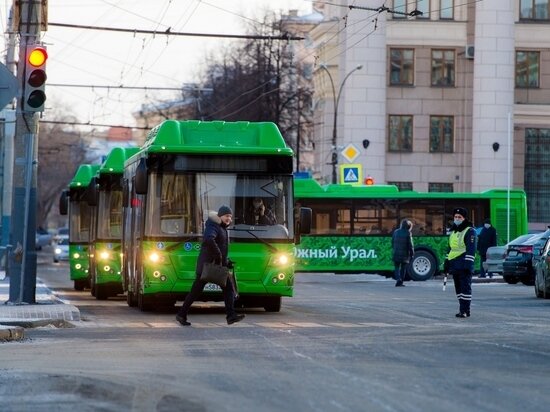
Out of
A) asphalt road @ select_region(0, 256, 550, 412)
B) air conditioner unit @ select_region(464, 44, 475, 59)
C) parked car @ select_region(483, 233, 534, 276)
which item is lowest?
asphalt road @ select_region(0, 256, 550, 412)

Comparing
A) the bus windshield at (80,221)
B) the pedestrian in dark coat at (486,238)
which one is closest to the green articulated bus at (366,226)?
the pedestrian in dark coat at (486,238)

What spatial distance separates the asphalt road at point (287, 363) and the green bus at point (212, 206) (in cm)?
62

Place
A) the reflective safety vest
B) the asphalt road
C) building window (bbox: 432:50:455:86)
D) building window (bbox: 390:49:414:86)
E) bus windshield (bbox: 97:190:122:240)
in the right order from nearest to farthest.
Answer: the asphalt road → the reflective safety vest → bus windshield (bbox: 97:190:122:240) → building window (bbox: 390:49:414:86) → building window (bbox: 432:50:455:86)

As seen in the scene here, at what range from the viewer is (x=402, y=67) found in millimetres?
65438

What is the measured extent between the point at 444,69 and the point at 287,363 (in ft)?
169

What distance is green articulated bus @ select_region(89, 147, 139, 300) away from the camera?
105 feet

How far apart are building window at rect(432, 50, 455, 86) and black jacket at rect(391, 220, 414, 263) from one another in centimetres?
2470

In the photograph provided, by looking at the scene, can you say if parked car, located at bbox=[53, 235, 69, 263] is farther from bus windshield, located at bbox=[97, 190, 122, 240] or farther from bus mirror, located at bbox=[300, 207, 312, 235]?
bus mirror, located at bbox=[300, 207, 312, 235]

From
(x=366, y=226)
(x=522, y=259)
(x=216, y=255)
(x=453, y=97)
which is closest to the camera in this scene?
(x=216, y=255)

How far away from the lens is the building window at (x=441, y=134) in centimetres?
6625

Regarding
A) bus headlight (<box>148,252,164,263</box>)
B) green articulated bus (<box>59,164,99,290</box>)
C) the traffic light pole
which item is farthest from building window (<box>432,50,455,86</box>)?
the traffic light pole

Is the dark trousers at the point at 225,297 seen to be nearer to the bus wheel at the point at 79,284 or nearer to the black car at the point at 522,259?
the bus wheel at the point at 79,284

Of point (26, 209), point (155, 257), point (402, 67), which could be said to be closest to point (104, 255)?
point (155, 257)

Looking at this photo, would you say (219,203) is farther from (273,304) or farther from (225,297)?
(225,297)
